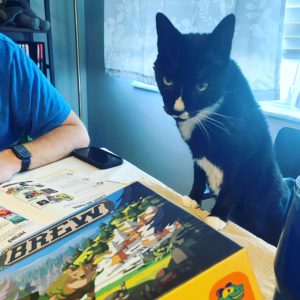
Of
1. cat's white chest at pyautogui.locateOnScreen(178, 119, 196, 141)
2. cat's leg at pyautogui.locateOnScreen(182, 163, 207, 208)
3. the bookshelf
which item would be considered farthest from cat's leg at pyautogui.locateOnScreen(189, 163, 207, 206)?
the bookshelf

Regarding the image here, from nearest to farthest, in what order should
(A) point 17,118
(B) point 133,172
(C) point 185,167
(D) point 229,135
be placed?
(D) point 229,135
(B) point 133,172
(A) point 17,118
(C) point 185,167

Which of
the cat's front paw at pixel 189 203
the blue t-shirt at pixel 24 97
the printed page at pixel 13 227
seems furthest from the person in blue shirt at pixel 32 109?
the cat's front paw at pixel 189 203

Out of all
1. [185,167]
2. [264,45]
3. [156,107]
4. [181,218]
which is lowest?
[185,167]

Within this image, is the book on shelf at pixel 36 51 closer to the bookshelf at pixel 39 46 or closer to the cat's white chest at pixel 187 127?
the bookshelf at pixel 39 46

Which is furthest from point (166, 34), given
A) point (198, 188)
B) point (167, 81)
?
point (198, 188)

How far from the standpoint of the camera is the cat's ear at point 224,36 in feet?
1.73

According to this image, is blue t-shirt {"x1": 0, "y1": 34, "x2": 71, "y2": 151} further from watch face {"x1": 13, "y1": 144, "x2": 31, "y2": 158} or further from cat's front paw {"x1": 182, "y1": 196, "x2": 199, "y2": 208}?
cat's front paw {"x1": 182, "y1": 196, "x2": 199, "y2": 208}

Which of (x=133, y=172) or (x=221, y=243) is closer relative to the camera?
(x=221, y=243)

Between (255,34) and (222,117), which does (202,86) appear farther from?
(255,34)

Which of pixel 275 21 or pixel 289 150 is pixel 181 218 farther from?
pixel 275 21

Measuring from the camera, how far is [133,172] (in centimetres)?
81

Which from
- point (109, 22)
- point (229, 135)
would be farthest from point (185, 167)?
point (229, 135)

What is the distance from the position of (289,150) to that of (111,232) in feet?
2.17

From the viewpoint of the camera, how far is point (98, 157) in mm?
861
